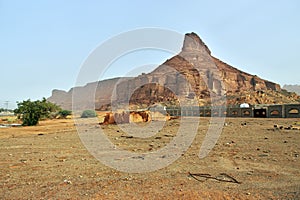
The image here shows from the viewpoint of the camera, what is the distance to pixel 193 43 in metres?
138

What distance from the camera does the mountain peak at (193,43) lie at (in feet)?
433

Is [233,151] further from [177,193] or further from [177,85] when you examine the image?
[177,85]

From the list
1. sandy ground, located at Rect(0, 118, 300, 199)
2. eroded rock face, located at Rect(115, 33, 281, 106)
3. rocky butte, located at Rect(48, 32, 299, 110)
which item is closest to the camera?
sandy ground, located at Rect(0, 118, 300, 199)

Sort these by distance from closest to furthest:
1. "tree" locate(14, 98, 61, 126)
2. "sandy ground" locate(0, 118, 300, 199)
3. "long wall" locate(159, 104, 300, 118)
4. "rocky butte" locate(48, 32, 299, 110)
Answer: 1. "sandy ground" locate(0, 118, 300, 199)
2. "tree" locate(14, 98, 61, 126)
3. "long wall" locate(159, 104, 300, 118)
4. "rocky butte" locate(48, 32, 299, 110)

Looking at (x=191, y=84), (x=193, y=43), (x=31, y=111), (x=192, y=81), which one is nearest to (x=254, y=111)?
(x=31, y=111)

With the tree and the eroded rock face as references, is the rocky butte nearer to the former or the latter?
the eroded rock face

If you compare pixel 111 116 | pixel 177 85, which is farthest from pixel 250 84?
pixel 111 116

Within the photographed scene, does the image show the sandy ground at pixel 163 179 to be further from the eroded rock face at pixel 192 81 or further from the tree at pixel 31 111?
the eroded rock face at pixel 192 81

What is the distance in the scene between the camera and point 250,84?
123 m

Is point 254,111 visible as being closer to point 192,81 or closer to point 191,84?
point 191,84

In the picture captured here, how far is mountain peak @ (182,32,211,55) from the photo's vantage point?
132 meters

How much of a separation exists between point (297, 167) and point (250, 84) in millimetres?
124621

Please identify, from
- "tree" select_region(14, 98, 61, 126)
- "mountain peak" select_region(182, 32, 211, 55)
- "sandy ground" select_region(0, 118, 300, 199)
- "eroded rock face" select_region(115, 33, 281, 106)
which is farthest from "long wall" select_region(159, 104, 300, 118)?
"mountain peak" select_region(182, 32, 211, 55)

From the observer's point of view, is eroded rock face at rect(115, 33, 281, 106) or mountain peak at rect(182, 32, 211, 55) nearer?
eroded rock face at rect(115, 33, 281, 106)
